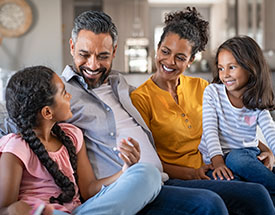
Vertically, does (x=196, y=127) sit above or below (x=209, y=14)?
below

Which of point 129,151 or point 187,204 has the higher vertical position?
point 129,151

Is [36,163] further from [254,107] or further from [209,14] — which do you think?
[209,14]

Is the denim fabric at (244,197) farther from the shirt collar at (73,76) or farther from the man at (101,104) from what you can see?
the shirt collar at (73,76)

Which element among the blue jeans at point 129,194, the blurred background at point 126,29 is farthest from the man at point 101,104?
the blurred background at point 126,29

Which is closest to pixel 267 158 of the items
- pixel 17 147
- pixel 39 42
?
pixel 17 147

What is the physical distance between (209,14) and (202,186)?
205 inches

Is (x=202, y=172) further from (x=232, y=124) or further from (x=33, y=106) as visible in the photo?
(x=33, y=106)

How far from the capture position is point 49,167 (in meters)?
1.23

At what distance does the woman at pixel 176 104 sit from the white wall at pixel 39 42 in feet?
12.3

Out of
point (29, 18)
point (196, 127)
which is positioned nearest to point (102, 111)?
point (196, 127)

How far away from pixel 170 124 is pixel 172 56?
32 centimetres

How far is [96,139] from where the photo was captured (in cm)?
153

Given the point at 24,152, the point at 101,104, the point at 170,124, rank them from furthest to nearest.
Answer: the point at 170,124 < the point at 101,104 < the point at 24,152

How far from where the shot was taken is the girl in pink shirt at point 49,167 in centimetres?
112
